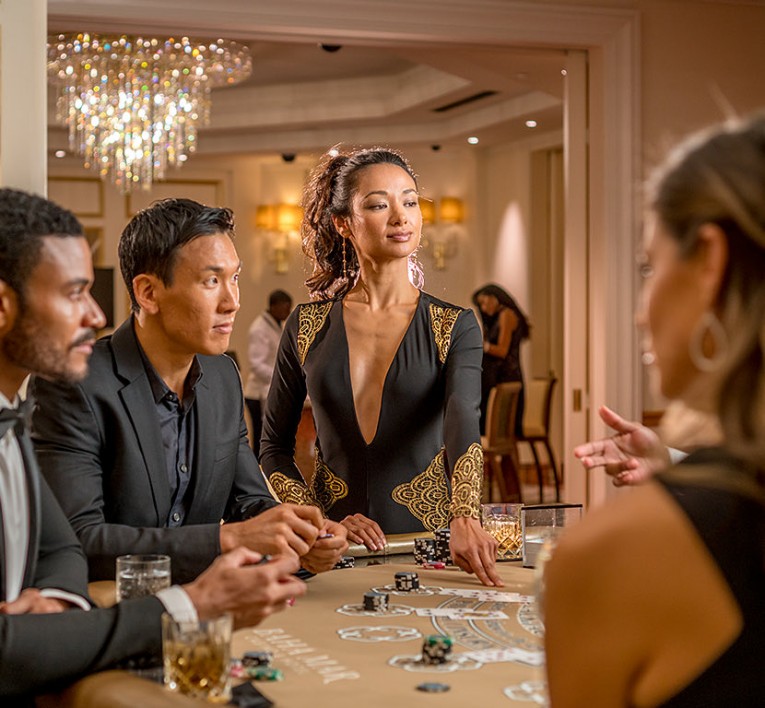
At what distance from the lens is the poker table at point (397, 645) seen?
1.55m

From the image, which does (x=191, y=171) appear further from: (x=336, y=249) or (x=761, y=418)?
(x=761, y=418)

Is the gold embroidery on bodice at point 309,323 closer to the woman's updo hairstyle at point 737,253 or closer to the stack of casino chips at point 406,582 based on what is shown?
the stack of casino chips at point 406,582

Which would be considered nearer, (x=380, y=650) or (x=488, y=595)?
(x=380, y=650)

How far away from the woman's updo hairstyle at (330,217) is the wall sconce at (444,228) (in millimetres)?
7760

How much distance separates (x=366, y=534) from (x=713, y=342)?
1562mm

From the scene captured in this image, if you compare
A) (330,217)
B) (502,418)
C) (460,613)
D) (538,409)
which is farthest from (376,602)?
(538,409)

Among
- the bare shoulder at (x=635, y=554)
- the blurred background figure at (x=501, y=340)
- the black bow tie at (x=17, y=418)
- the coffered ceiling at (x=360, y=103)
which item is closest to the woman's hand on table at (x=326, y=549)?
the black bow tie at (x=17, y=418)

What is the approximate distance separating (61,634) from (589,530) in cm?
81

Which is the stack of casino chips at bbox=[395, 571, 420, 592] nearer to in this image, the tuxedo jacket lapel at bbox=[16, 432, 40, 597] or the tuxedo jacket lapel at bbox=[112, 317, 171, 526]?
the tuxedo jacket lapel at bbox=[112, 317, 171, 526]

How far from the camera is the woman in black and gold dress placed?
2.96m

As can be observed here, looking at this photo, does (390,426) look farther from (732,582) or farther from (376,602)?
(732,582)

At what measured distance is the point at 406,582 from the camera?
7.23 ft

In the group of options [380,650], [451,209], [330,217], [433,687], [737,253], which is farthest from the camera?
[451,209]

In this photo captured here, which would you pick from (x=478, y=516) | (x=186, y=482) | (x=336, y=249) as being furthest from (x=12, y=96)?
(x=478, y=516)
